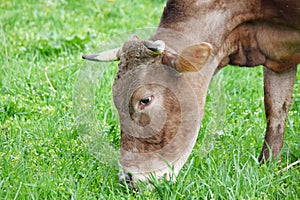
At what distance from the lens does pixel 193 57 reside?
14.8ft

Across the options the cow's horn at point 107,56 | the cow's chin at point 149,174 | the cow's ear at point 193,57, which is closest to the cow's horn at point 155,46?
the cow's ear at point 193,57

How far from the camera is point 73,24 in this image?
836 centimetres

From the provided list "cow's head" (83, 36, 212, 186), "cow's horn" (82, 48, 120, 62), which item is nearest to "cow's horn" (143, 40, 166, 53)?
"cow's head" (83, 36, 212, 186)

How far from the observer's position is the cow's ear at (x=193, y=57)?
14.7 ft

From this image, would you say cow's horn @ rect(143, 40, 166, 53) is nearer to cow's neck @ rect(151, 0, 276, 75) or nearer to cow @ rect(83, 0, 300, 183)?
cow @ rect(83, 0, 300, 183)

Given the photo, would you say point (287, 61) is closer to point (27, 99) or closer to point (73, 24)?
point (27, 99)

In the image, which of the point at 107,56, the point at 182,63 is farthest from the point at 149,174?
the point at 107,56

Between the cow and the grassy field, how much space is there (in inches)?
7.6

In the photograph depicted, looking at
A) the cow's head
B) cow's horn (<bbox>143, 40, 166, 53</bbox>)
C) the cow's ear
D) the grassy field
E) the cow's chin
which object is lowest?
the grassy field

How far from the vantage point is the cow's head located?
4.47 metres

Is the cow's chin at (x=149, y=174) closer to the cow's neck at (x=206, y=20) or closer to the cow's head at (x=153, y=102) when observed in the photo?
the cow's head at (x=153, y=102)

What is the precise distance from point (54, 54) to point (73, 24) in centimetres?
104

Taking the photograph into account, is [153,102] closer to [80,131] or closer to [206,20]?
[206,20]

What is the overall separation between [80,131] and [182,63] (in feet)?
4.01
